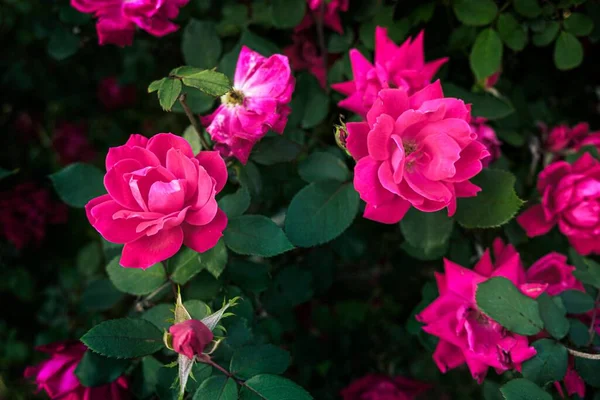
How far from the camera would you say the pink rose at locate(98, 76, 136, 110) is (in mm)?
1864

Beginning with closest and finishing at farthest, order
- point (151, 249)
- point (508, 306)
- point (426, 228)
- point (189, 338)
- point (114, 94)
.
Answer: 1. point (189, 338)
2. point (151, 249)
3. point (508, 306)
4. point (426, 228)
5. point (114, 94)

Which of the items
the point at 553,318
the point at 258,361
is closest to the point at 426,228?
the point at 553,318

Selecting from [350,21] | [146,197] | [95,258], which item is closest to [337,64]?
[350,21]

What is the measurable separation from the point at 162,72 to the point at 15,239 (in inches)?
27.2

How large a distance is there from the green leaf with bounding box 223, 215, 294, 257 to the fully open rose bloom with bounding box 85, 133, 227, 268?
0.08 m

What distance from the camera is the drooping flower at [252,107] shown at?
79cm

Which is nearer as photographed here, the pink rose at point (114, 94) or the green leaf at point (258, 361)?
the green leaf at point (258, 361)

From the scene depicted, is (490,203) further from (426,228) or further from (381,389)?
(381,389)

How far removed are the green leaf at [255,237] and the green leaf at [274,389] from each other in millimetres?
184

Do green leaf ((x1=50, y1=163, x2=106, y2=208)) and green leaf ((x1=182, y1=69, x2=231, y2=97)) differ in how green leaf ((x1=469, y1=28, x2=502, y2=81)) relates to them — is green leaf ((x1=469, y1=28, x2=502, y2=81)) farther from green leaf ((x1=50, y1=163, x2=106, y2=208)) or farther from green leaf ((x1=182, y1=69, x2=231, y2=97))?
green leaf ((x1=50, y1=163, x2=106, y2=208))

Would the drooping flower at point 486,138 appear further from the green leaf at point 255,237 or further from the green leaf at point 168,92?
the green leaf at point 168,92

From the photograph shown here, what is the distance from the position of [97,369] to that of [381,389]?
24.1 inches

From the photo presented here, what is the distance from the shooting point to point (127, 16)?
94cm

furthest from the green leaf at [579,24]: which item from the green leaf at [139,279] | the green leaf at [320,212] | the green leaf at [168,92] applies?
the green leaf at [139,279]
